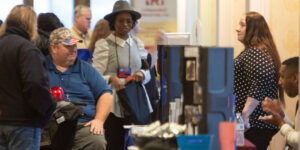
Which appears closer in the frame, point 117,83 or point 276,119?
point 276,119

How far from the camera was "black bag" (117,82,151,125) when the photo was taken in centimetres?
452

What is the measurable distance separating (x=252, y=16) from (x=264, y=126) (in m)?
0.81

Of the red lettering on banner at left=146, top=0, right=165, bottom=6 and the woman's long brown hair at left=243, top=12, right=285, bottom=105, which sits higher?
the red lettering on banner at left=146, top=0, right=165, bottom=6

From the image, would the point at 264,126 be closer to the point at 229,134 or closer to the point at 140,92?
the point at 140,92

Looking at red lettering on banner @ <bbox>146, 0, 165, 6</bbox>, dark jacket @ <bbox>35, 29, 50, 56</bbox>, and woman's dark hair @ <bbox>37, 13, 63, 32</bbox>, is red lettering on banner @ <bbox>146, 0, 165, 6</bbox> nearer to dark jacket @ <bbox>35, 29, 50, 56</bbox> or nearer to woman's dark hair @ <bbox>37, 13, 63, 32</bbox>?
woman's dark hair @ <bbox>37, 13, 63, 32</bbox>

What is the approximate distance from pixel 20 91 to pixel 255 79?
63.5 inches

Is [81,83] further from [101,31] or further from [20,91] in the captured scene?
[101,31]

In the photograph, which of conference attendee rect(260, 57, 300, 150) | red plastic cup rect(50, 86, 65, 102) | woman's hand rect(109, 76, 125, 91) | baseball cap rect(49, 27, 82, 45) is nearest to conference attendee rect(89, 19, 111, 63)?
woman's hand rect(109, 76, 125, 91)

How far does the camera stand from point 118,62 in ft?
15.1

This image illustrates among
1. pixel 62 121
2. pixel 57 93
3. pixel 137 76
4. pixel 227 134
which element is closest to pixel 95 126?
pixel 62 121

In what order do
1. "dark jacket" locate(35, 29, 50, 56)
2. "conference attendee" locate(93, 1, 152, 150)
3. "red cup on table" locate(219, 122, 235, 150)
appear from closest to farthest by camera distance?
1. "red cup on table" locate(219, 122, 235, 150)
2. "conference attendee" locate(93, 1, 152, 150)
3. "dark jacket" locate(35, 29, 50, 56)

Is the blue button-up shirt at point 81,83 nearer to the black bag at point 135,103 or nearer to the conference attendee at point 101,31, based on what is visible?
the black bag at point 135,103

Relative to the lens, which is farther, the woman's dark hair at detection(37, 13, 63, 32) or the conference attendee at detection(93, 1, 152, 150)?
the woman's dark hair at detection(37, 13, 63, 32)

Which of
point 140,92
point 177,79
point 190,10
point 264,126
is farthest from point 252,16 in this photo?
point 190,10
